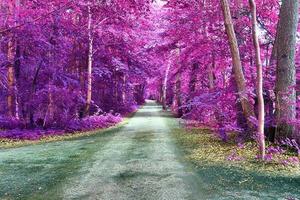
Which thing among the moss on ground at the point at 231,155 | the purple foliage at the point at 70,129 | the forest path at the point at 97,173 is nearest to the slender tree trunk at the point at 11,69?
the purple foliage at the point at 70,129

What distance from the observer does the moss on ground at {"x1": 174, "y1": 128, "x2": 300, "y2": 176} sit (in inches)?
294

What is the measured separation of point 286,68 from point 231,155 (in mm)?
2703

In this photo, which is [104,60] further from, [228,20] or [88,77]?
[228,20]

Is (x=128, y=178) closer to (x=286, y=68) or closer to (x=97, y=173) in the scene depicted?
(x=97, y=173)

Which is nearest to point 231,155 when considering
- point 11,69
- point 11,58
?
point 11,69

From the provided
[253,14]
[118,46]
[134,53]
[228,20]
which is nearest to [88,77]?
[118,46]

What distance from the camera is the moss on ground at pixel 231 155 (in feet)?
24.5

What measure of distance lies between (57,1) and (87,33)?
686cm

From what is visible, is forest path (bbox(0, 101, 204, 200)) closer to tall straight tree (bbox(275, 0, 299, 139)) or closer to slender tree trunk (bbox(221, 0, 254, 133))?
slender tree trunk (bbox(221, 0, 254, 133))

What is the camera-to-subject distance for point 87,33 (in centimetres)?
1988

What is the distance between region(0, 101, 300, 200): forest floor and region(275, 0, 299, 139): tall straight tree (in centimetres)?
244

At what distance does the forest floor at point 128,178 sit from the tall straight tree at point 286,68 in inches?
95.9

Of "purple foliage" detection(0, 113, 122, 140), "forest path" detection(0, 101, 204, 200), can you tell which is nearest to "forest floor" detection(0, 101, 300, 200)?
"forest path" detection(0, 101, 204, 200)

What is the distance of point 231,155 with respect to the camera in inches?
341
